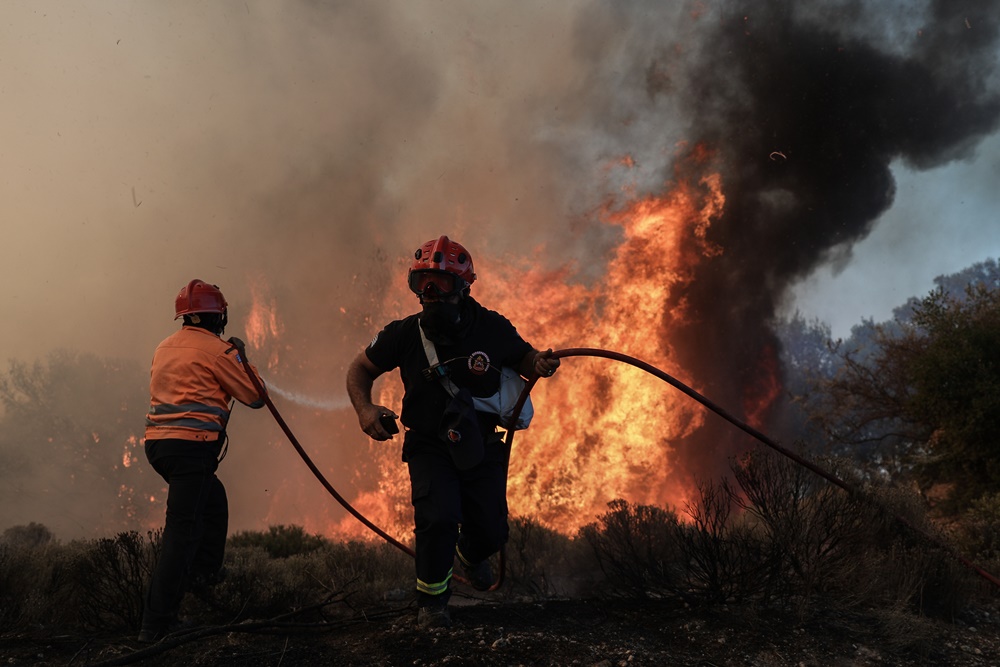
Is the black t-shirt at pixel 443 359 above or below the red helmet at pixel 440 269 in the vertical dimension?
below

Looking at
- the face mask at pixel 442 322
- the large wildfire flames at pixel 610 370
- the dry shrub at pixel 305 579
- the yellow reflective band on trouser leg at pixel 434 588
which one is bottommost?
the yellow reflective band on trouser leg at pixel 434 588

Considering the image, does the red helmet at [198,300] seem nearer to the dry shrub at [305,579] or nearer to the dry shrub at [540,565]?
the dry shrub at [305,579]

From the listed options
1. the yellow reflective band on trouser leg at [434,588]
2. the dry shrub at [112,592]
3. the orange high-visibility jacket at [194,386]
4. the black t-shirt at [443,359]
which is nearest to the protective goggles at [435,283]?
the black t-shirt at [443,359]

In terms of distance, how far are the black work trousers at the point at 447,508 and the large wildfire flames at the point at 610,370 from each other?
9197 mm

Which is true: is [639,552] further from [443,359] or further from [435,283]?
[435,283]

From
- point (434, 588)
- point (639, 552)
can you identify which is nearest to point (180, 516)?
point (434, 588)

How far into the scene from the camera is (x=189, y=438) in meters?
5.00

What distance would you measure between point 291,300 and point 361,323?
162 inches

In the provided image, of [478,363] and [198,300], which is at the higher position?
[198,300]

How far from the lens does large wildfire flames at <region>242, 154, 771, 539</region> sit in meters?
14.5

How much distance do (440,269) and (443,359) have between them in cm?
59

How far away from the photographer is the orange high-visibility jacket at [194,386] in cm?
502

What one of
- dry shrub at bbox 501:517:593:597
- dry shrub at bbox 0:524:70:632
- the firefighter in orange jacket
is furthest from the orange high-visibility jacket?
dry shrub at bbox 501:517:593:597

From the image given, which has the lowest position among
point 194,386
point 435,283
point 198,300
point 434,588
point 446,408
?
point 434,588
